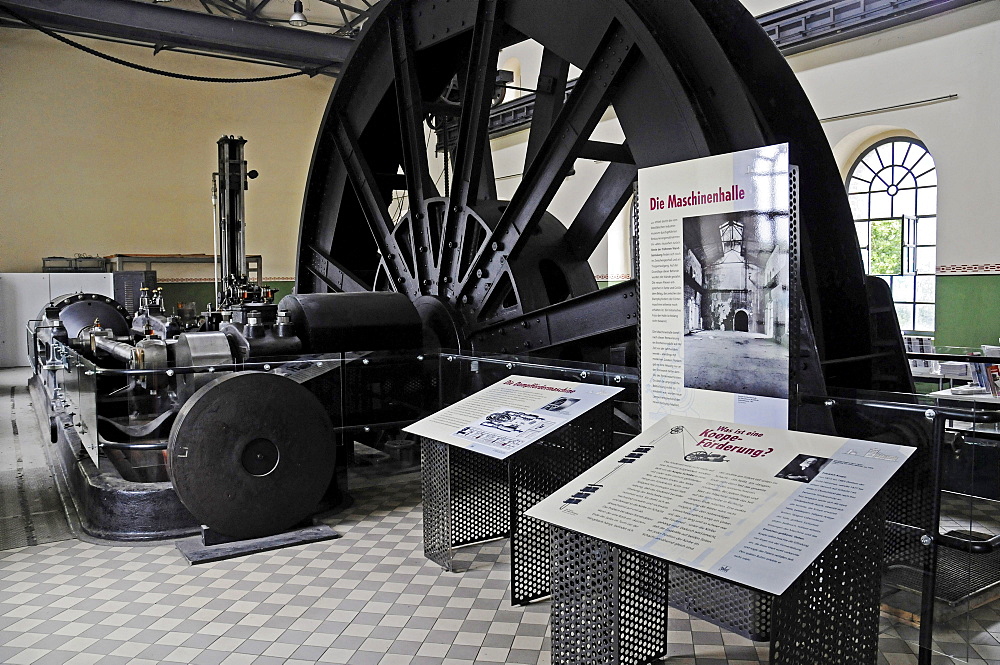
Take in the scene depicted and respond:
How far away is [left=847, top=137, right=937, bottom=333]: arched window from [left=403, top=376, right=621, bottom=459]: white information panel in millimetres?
6987

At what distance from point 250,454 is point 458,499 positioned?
2.92ft

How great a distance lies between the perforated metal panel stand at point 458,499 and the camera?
3.20 metres

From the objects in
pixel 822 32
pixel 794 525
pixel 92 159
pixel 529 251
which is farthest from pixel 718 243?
pixel 92 159

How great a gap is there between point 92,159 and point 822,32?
1144cm

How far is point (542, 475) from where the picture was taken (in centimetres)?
308

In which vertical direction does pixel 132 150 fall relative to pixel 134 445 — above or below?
above

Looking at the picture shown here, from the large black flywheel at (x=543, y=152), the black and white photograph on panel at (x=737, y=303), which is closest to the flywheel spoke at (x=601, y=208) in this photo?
the large black flywheel at (x=543, y=152)

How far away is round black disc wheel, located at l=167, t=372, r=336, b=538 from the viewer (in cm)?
341

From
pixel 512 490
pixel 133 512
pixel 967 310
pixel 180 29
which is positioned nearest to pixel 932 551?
pixel 512 490

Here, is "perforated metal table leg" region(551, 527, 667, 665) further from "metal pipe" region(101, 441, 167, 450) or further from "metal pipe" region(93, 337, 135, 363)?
"metal pipe" region(93, 337, 135, 363)

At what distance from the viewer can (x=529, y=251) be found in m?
4.31

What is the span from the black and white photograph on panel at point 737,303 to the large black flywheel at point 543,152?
0.87 m

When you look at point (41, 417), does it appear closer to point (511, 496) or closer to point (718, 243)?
point (511, 496)

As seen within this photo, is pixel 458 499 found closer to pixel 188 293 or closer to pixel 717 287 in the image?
pixel 717 287
